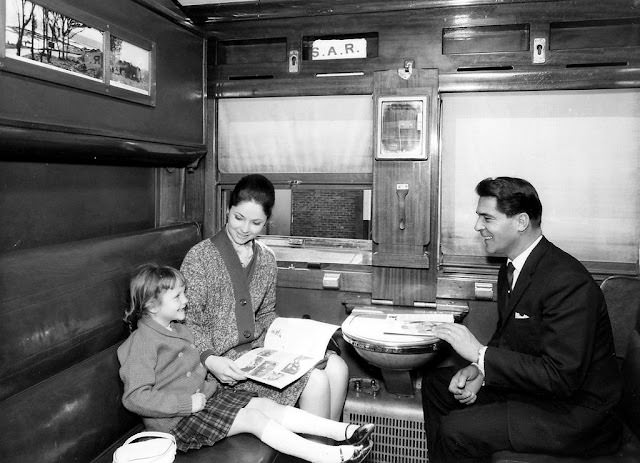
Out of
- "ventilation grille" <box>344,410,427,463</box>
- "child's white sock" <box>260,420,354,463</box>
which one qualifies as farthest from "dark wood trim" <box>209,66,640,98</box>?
"child's white sock" <box>260,420,354,463</box>

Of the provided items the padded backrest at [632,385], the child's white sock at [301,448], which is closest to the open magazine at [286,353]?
the child's white sock at [301,448]

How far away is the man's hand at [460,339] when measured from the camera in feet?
8.10

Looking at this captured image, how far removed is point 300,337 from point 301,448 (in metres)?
0.71

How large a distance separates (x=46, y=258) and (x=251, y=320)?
44.3 inches

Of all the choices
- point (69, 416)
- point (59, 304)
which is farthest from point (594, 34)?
point (69, 416)

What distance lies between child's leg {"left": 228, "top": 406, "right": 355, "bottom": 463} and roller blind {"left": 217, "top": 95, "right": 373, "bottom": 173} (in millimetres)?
1866

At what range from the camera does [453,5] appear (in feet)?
10.6

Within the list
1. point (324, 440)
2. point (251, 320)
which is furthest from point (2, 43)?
point (324, 440)

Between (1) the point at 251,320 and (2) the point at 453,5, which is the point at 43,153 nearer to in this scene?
(1) the point at 251,320

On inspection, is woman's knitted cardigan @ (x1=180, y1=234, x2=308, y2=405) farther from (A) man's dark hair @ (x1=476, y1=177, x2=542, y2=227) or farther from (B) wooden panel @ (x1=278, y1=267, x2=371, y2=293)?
(A) man's dark hair @ (x1=476, y1=177, x2=542, y2=227)

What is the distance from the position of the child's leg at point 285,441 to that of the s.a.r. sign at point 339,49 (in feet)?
7.92

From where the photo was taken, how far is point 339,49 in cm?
353

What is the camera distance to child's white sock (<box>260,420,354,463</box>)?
2.25 meters

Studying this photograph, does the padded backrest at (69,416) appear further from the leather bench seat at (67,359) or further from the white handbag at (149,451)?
the white handbag at (149,451)
